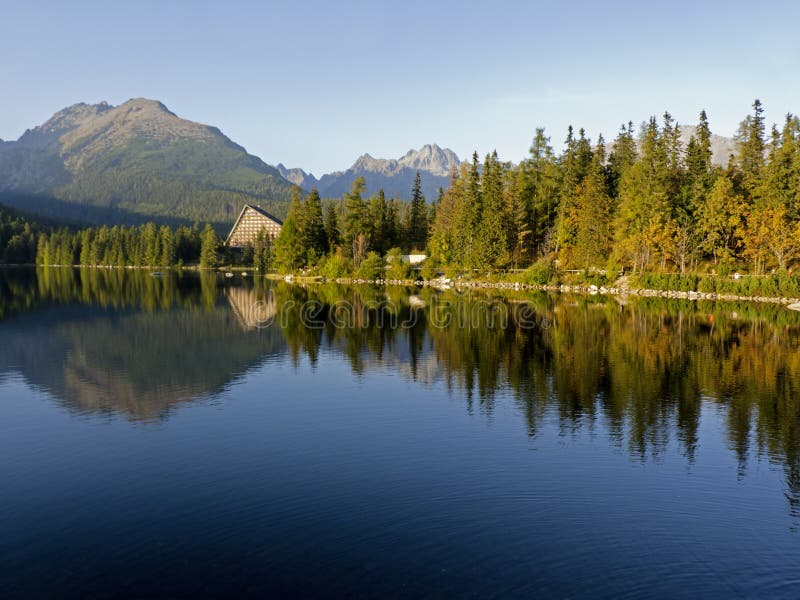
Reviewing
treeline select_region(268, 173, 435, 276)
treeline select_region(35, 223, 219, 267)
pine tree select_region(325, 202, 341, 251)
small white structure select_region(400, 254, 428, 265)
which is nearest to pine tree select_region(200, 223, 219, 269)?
treeline select_region(35, 223, 219, 267)

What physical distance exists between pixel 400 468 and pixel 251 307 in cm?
4680

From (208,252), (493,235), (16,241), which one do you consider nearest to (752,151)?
(493,235)

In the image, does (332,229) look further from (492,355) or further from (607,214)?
(492,355)

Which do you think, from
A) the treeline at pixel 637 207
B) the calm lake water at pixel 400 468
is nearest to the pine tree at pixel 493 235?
the treeline at pixel 637 207

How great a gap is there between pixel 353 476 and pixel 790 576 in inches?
416

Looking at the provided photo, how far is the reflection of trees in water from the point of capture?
72.0 ft

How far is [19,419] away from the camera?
73.2ft

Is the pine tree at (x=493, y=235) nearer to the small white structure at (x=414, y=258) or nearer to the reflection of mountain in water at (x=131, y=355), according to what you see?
the small white structure at (x=414, y=258)

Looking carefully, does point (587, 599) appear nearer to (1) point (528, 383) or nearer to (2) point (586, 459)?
(2) point (586, 459)

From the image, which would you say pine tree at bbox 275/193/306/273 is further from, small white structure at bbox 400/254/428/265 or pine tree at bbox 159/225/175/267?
pine tree at bbox 159/225/175/267

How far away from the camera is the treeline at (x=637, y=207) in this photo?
A: 2906 inches

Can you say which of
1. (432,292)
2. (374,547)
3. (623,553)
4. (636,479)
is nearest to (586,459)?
(636,479)

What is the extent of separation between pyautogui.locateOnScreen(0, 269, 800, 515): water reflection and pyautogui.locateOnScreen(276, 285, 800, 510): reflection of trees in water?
11 centimetres

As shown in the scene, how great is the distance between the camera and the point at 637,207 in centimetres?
8188
